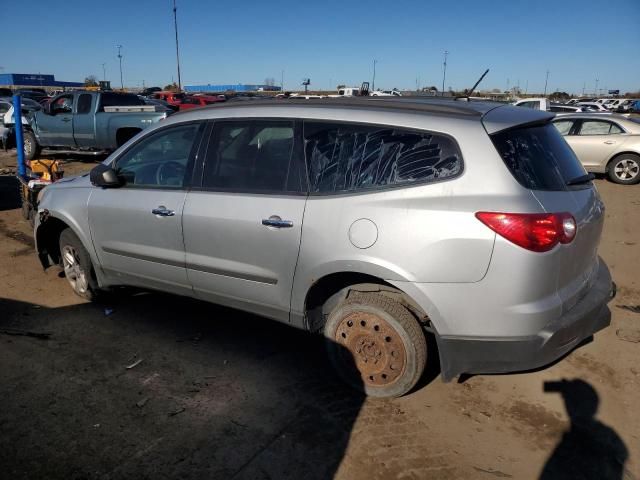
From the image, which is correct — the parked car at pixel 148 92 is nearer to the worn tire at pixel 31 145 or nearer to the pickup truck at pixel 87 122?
the worn tire at pixel 31 145

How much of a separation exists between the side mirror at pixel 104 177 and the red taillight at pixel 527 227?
2.79 m

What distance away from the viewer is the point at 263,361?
3.64 m

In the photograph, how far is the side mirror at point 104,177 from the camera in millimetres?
3929

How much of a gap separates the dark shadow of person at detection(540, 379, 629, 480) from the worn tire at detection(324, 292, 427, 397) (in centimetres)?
83

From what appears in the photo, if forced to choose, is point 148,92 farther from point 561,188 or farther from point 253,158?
point 561,188

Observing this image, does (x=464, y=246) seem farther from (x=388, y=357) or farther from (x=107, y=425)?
(x=107, y=425)

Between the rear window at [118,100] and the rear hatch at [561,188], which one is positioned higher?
the rear window at [118,100]

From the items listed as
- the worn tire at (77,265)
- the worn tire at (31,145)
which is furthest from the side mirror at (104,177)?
the worn tire at (31,145)

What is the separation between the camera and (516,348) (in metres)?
2.67

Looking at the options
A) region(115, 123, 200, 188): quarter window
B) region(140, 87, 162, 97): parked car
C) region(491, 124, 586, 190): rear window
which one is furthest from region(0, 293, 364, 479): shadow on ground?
region(140, 87, 162, 97): parked car

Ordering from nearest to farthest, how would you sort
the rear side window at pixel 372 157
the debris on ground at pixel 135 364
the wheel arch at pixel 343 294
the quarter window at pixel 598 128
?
the rear side window at pixel 372 157
the wheel arch at pixel 343 294
the debris on ground at pixel 135 364
the quarter window at pixel 598 128

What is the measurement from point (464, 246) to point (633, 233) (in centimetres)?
579

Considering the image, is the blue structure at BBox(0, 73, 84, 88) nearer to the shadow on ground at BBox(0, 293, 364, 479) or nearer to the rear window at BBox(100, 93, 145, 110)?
the rear window at BBox(100, 93, 145, 110)

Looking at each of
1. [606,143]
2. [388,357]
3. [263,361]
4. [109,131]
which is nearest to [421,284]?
[388,357]
